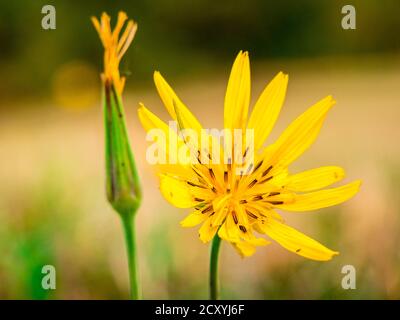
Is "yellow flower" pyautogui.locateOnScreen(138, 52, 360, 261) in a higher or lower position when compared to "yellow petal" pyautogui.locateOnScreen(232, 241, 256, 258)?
higher

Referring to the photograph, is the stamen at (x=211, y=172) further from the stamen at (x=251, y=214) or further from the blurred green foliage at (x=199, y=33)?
the blurred green foliage at (x=199, y=33)

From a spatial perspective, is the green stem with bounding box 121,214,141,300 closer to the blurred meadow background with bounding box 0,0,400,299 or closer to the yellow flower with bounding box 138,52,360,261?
the yellow flower with bounding box 138,52,360,261

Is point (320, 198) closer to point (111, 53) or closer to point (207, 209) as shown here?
point (207, 209)

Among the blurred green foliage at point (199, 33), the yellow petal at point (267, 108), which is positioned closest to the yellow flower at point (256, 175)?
the yellow petal at point (267, 108)

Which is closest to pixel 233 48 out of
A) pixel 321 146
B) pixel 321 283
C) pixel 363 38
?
pixel 363 38

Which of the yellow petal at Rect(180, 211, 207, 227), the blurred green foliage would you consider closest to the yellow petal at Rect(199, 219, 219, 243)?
the yellow petal at Rect(180, 211, 207, 227)

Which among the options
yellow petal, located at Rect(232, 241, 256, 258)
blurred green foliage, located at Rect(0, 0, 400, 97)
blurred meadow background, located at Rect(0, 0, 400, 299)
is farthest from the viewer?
blurred green foliage, located at Rect(0, 0, 400, 97)

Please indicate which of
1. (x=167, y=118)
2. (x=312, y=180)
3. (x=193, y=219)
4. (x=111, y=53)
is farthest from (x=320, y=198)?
(x=167, y=118)

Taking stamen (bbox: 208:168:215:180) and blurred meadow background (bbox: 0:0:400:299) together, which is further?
blurred meadow background (bbox: 0:0:400:299)
